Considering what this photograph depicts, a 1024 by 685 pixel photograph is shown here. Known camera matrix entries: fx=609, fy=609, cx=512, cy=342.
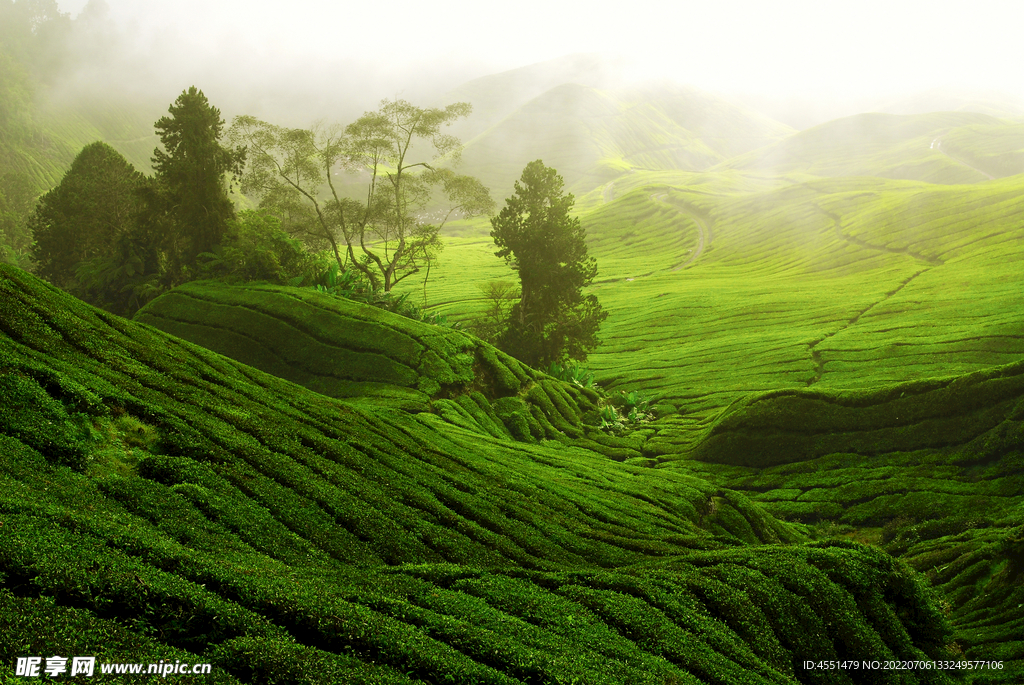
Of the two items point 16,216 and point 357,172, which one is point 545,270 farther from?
point 16,216

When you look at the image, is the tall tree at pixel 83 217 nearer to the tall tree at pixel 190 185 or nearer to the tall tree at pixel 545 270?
the tall tree at pixel 190 185

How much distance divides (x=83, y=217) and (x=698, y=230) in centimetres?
13184

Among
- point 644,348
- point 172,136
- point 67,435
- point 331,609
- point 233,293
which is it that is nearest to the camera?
point 331,609

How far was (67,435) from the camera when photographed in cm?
1066

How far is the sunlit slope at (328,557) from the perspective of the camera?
7922 millimetres

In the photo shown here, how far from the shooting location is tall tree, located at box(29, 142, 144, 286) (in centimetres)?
4003

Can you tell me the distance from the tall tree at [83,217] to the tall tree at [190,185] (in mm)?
8344

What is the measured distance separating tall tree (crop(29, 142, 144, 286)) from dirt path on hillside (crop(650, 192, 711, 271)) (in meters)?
101

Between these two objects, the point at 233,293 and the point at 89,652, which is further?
the point at 233,293

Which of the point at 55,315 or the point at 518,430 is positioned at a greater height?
the point at 55,315

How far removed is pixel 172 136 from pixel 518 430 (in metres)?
23.9

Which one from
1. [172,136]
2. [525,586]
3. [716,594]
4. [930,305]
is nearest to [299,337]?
[172,136]

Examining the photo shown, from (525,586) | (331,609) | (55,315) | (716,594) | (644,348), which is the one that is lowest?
(644,348)

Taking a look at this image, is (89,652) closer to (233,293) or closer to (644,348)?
(233,293)
